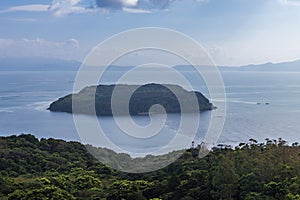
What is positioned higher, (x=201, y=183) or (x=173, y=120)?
(x=173, y=120)

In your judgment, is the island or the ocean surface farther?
the island

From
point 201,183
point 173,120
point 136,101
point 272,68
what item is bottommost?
point 201,183

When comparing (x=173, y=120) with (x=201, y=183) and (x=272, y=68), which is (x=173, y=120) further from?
(x=272, y=68)

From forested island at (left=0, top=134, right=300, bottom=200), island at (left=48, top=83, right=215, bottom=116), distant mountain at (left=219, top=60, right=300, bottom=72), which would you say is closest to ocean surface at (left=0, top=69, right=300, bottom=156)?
island at (left=48, top=83, right=215, bottom=116)

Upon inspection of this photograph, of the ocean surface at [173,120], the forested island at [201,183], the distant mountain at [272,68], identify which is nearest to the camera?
the forested island at [201,183]

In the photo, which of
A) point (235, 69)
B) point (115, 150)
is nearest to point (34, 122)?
point (115, 150)

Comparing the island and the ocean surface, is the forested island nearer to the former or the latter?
the ocean surface

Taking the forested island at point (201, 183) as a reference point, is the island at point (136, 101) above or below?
above

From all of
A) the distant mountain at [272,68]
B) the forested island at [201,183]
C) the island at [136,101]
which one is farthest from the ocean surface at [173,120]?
the distant mountain at [272,68]

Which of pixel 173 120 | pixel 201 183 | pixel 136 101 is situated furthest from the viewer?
pixel 136 101

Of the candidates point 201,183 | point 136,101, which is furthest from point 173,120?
point 201,183

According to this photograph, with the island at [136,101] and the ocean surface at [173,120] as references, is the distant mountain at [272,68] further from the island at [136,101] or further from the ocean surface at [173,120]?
the island at [136,101]
